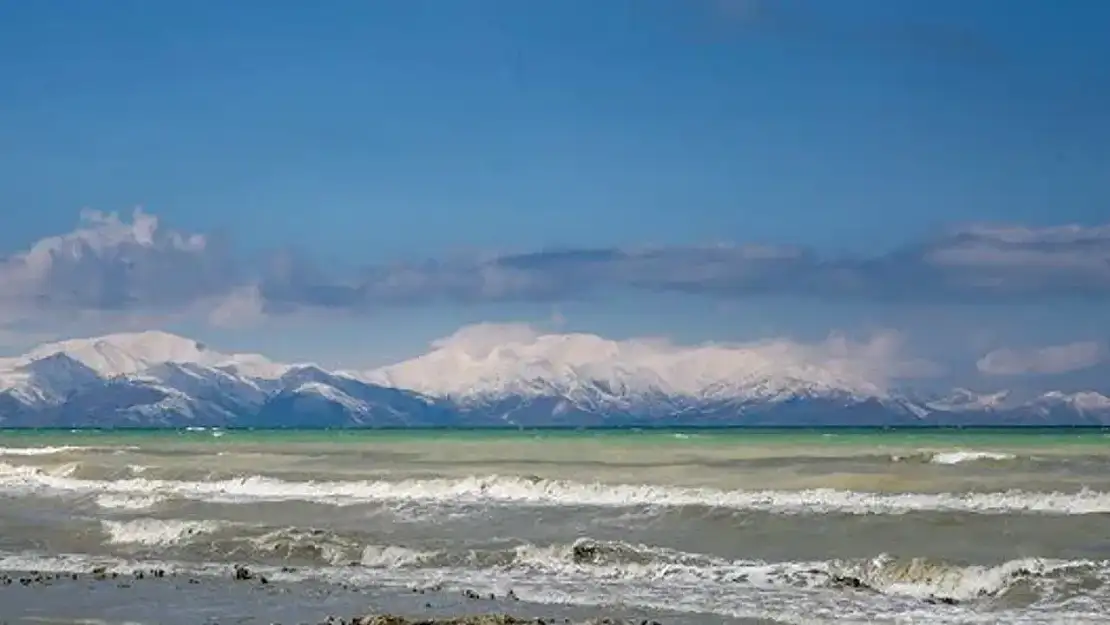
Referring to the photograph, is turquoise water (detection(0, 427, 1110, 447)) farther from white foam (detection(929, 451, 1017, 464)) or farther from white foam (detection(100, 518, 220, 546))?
white foam (detection(100, 518, 220, 546))

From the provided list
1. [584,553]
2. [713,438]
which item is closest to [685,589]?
[584,553]

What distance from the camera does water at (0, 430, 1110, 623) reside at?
1684cm

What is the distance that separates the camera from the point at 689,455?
4669cm

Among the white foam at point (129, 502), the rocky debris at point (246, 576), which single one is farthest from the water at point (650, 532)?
the rocky debris at point (246, 576)

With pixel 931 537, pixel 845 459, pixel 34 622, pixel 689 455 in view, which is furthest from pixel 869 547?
pixel 689 455

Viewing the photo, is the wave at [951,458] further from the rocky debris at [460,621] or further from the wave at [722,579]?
the rocky debris at [460,621]

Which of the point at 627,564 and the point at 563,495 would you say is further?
the point at 563,495

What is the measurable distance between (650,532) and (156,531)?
30.4 ft

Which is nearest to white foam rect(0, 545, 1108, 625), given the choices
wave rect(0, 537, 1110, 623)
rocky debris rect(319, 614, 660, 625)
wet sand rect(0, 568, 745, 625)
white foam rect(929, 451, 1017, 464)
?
wave rect(0, 537, 1110, 623)

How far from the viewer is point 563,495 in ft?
101

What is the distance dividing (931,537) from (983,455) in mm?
21150

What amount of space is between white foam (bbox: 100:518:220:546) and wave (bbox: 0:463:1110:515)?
5.67 metres

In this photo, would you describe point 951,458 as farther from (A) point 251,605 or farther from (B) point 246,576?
(A) point 251,605

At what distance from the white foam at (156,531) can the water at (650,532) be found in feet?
0.19
